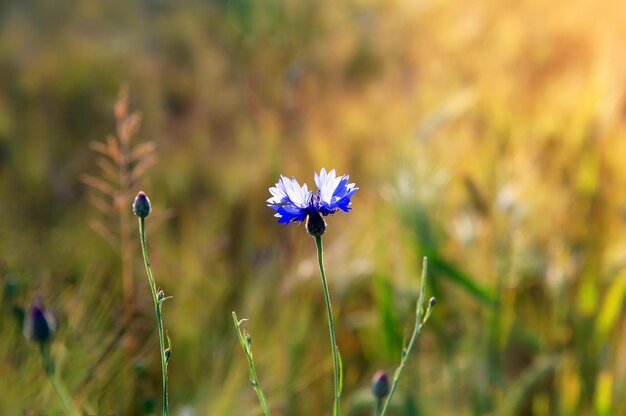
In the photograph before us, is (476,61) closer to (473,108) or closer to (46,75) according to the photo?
(473,108)

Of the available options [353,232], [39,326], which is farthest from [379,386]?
[353,232]

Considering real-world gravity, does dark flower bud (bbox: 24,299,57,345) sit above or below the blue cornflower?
below

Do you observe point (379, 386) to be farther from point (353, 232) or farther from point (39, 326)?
point (353, 232)

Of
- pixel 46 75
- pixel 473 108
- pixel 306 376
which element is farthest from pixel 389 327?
pixel 46 75

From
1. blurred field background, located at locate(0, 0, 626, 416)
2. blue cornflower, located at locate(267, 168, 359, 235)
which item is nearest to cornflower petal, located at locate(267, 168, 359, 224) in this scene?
blue cornflower, located at locate(267, 168, 359, 235)

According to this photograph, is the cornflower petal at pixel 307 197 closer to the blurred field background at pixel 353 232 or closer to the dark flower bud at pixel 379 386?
the dark flower bud at pixel 379 386

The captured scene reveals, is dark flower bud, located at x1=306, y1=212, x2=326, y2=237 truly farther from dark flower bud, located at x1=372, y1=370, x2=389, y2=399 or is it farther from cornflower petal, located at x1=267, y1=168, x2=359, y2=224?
dark flower bud, located at x1=372, y1=370, x2=389, y2=399
